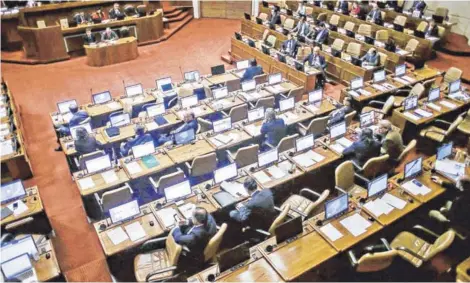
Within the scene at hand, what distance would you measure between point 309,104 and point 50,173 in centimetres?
545

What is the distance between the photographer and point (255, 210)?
18.0 feet

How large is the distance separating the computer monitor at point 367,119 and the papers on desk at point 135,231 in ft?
15.2

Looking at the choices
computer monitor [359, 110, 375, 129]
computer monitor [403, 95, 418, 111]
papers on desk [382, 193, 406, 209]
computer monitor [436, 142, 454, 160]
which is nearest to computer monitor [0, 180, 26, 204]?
papers on desk [382, 193, 406, 209]

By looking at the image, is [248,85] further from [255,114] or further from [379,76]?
[379,76]

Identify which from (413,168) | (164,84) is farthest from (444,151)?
(164,84)

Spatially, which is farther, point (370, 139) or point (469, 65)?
point (469, 65)

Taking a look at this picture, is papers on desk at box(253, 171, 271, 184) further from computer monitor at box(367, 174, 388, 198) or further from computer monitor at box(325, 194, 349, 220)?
computer monitor at box(367, 174, 388, 198)

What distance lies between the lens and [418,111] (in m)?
8.26

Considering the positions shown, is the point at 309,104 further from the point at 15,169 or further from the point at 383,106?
the point at 15,169

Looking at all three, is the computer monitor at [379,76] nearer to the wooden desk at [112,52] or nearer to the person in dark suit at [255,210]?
the person in dark suit at [255,210]

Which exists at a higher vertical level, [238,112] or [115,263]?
[238,112]

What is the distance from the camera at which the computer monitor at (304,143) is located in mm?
6883

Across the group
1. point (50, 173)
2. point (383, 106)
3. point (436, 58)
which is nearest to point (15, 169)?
point (50, 173)

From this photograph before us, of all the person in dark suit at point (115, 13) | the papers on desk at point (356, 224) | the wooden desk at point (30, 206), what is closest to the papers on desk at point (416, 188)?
the papers on desk at point (356, 224)
